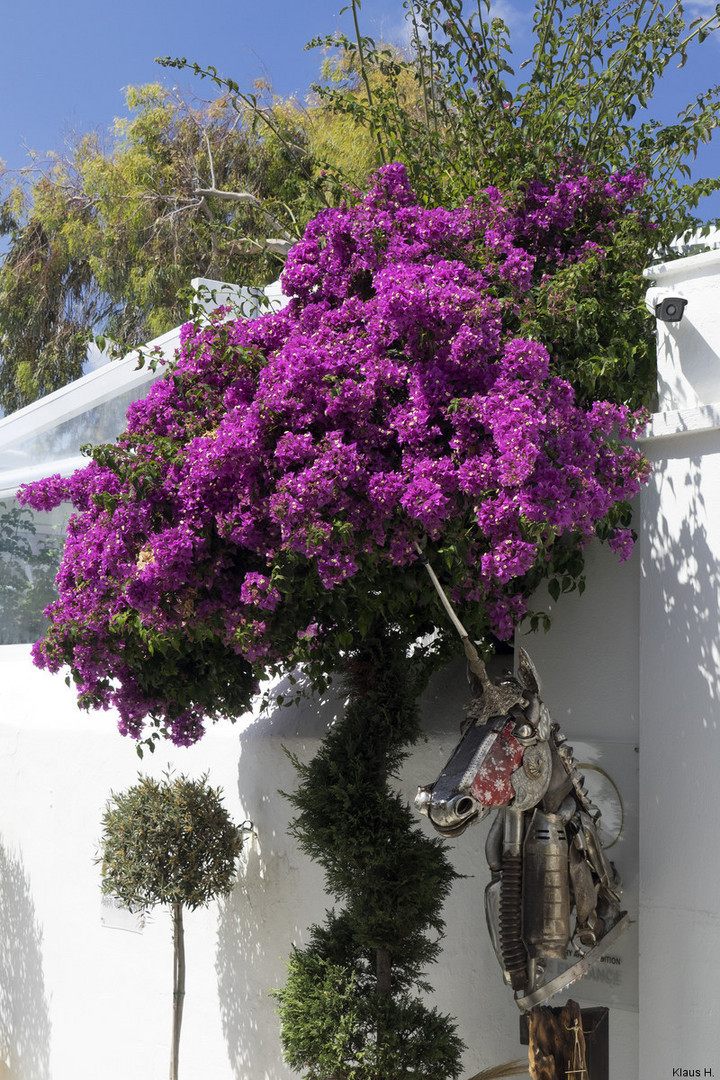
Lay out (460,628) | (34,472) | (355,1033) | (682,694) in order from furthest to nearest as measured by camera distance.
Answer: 1. (34,472)
2. (355,1033)
3. (682,694)
4. (460,628)

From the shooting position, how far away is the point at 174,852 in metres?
4.74

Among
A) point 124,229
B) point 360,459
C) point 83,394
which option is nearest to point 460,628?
point 360,459

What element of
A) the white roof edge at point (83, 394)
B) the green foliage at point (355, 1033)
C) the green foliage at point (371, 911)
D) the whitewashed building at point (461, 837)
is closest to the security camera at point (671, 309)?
the whitewashed building at point (461, 837)

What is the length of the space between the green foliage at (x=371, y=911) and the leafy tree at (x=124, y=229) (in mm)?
9747

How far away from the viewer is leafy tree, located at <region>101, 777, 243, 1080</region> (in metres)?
4.72

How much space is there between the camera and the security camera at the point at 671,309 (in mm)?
3455

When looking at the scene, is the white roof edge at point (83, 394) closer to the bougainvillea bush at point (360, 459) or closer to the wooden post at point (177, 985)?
the bougainvillea bush at point (360, 459)

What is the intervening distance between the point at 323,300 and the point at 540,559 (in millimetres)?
1148

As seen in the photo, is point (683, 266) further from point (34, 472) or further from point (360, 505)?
point (34, 472)

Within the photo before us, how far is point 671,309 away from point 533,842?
5.78 feet

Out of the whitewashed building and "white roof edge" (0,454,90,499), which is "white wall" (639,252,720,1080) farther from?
"white roof edge" (0,454,90,499)

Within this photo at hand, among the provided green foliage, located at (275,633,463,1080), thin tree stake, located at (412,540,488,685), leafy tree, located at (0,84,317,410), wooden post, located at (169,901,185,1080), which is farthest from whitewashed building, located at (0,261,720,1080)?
leafy tree, located at (0,84,317,410)

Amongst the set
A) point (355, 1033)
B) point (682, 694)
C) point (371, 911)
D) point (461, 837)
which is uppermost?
point (682, 694)

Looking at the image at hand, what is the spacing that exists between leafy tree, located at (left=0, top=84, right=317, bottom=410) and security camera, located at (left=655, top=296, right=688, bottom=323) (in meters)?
9.96
